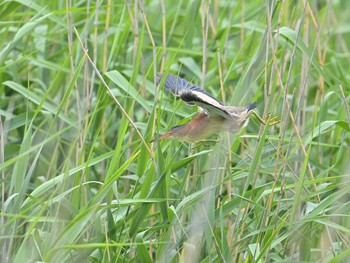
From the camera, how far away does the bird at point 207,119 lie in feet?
8.30

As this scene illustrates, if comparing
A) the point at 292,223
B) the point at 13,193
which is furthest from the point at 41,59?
the point at 292,223

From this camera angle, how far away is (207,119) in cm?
270

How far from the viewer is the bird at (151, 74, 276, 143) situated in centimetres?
253

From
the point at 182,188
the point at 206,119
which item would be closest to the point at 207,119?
the point at 206,119

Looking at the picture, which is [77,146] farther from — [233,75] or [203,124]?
[233,75]

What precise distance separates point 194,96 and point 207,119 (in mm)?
284

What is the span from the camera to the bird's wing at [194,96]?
95.8 inches

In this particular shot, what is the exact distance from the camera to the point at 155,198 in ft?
8.46

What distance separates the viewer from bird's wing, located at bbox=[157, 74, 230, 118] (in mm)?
2434

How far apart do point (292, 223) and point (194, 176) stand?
0.46 m

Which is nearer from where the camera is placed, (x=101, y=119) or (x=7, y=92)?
(x=101, y=119)

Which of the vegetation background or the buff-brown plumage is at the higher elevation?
the buff-brown plumage

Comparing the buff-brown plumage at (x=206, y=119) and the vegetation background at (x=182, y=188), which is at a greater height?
the buff-brown plumage at (x=206, y=119)

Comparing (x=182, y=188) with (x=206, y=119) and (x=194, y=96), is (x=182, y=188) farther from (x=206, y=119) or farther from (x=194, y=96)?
(x=194, y=96)
